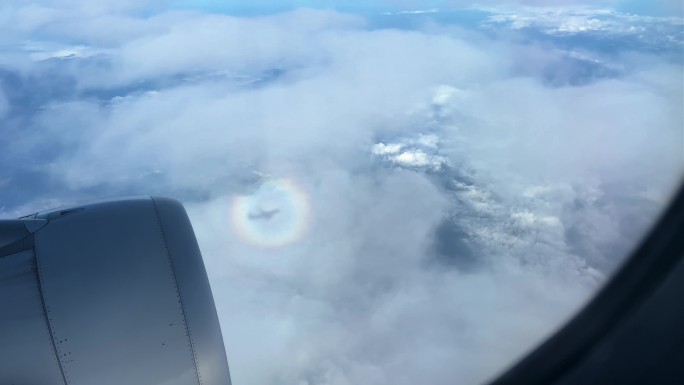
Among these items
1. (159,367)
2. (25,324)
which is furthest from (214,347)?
(25,324)

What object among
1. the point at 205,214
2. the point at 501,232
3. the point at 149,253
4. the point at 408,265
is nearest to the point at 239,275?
the point at 205,214

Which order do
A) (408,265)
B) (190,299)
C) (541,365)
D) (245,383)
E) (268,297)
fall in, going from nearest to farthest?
(541,365), (190,299), (245,383), (268,297), (408,265)

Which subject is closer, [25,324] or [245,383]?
[25,324]

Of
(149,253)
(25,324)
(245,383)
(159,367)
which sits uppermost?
(149,253)

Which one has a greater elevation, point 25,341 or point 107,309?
point 107,309

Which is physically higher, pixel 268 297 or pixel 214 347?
pixel 214 347

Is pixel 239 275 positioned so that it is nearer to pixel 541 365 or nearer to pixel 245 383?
pixel 245 383

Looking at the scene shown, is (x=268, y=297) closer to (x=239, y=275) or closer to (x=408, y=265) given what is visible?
(x=239, y=275)

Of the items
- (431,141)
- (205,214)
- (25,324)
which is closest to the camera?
(25,324)
